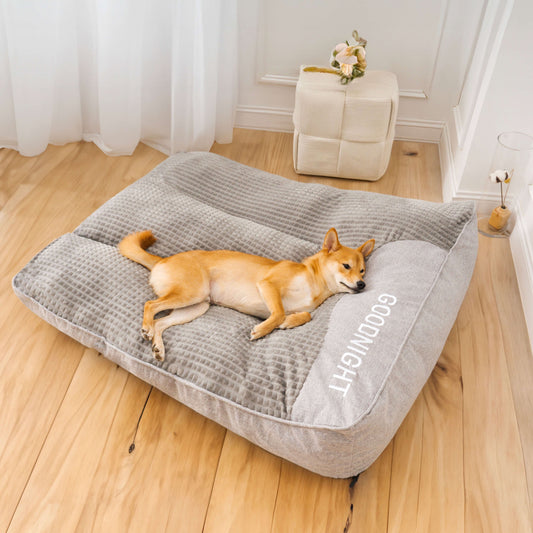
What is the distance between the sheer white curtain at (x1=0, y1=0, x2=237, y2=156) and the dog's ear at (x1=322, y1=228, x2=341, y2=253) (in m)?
1.09

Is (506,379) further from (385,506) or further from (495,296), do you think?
(385,506)

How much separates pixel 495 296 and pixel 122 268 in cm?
123

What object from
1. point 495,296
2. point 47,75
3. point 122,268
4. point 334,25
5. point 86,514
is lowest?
point 86,514

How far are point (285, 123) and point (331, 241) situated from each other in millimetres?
1335

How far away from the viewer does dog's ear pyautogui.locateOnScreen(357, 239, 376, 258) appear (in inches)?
66.1

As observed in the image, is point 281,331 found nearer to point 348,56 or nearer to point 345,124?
point 345,124

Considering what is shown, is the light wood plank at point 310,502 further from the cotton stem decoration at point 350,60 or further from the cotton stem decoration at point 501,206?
the cotton stem decoration at point 350,60

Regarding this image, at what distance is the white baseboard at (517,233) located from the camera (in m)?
1.88

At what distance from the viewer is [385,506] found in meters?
1.34

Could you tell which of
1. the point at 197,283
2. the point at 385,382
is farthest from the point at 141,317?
the point at 385,382

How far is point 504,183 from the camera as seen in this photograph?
2.18m

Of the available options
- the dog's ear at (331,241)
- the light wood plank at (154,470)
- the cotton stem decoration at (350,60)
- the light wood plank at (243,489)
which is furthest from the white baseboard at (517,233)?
the light wood plank at (154,470)

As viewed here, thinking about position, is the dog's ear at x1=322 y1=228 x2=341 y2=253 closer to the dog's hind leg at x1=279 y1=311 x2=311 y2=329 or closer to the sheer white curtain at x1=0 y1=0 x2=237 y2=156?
the dog's hind leg at x1=279 y1=311 x2=311 y2=329

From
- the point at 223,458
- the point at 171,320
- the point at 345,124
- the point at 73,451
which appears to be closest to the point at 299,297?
the point at 171,320
